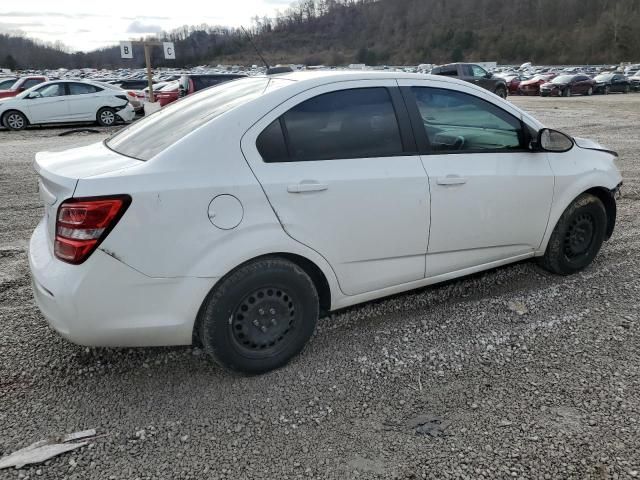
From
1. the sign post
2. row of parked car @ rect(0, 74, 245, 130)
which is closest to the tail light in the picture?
row of parked car @ rect(0, 74, 245, 130)

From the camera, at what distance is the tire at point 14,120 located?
15742 millimetres

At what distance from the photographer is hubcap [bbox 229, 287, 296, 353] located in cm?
288

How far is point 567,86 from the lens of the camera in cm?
3341

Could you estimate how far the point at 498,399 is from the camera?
9.29 ft

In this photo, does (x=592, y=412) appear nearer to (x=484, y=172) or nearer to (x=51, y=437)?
(x=484, y=172)

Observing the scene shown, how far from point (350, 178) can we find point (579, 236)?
2371 millimetres

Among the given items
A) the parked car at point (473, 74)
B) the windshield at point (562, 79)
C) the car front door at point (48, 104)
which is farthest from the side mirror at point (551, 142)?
the windshield at point (562, 79)

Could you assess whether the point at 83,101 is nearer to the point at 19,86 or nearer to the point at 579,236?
the point at 19,86

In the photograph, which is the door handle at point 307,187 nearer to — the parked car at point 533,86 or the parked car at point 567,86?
the parked car at point 567,86

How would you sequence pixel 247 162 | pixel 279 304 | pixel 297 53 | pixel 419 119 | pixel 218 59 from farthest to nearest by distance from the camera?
1. pixel 297 53
2. pixel 218 59
3. pixel 419 119
4. pixel 279 304
5. pixel 247 162

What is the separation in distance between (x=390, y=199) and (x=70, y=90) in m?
15.9

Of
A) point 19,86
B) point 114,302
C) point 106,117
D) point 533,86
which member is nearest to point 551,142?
point 114,302

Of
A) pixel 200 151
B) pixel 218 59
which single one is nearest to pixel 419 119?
pixel 200 151

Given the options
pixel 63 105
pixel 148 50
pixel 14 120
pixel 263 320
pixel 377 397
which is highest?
pixel 148 50
